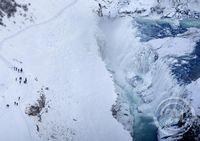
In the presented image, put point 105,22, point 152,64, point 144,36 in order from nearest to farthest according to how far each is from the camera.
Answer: point 152,64, point 144,36, point 105,22

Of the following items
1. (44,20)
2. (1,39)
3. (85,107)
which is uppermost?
(44,20)

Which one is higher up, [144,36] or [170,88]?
[144,36]

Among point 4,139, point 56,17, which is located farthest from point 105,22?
point 4,139

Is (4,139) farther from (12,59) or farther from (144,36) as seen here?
(144,36)

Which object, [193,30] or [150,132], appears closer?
[150,132]

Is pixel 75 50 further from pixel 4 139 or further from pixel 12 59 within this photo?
pixel 4 139

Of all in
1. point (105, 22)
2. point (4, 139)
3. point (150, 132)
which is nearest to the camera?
point (4, 139)
